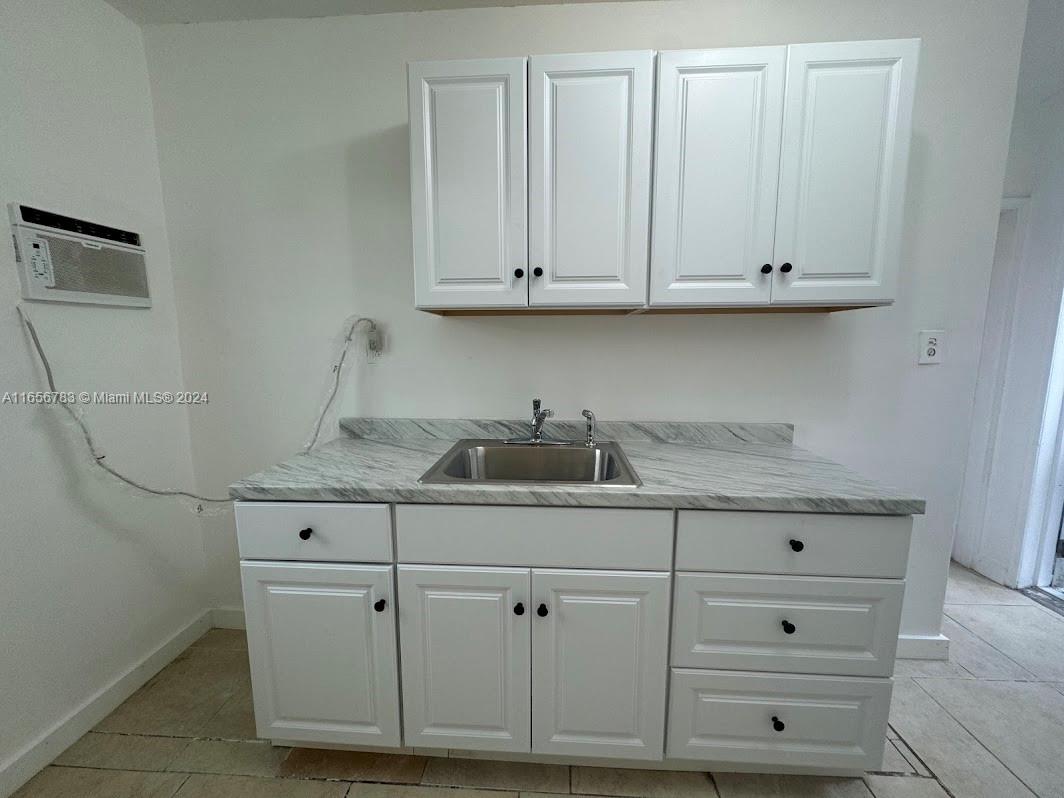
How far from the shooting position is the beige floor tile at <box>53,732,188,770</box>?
132 centimetres

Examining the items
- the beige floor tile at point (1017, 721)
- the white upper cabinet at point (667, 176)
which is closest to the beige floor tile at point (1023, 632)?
the beige floor tile at point (1017, 721)

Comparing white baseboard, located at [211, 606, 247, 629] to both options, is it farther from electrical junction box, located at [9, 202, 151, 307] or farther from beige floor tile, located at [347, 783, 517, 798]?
electrical junction box, located at [9, 202, 151, 307]

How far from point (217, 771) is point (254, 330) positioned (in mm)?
1476

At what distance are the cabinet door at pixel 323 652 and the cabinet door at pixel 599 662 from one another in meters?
0.42

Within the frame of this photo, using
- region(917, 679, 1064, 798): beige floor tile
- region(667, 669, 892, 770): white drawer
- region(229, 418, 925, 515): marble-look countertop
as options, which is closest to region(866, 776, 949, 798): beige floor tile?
region(667, 669, 892, 770): white drawer

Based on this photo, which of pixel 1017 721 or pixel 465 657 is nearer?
pixel 465 657

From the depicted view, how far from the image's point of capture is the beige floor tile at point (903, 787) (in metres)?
1.23

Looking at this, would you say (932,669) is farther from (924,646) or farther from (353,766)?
(353,766)

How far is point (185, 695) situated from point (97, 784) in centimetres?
33

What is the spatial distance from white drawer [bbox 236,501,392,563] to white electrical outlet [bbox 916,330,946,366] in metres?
1.95

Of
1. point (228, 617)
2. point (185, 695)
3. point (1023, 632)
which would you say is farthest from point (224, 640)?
point (1023, 632)

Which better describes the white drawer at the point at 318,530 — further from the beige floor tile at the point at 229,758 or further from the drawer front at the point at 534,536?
the beige floor tile at the point at 229,758

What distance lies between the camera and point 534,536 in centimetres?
115

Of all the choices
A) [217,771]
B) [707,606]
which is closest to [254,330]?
[217,771]
